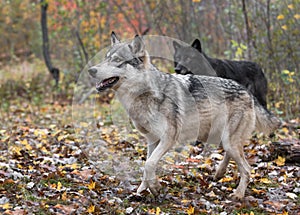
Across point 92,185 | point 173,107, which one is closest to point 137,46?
point 173,107

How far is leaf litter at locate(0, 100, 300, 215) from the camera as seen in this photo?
4598 mm

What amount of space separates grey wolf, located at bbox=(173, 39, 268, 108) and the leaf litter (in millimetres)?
1098

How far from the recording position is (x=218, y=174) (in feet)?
18.9

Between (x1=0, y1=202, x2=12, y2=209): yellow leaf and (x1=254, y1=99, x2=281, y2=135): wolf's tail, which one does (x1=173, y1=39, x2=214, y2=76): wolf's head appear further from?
(x1=0, y1=202, x2=12, y2=209): yellow leaf

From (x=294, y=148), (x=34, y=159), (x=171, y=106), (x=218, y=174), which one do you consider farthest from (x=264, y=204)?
(x=34, y=159)

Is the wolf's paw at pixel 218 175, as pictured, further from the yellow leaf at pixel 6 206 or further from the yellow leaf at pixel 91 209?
the yellow leaf at pixel 6 206

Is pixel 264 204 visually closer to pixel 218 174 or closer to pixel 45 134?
pixel 218 174

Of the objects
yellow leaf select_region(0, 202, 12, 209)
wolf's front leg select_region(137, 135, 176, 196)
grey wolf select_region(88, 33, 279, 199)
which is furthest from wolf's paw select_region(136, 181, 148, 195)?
yellow leaf select_region(0, 202, 12, 209)

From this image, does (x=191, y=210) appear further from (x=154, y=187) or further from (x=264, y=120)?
(x=264, y=120)

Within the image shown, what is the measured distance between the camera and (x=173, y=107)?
4988 millimetres

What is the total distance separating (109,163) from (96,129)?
3054mm

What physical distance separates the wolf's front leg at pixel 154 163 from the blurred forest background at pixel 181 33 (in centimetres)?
418

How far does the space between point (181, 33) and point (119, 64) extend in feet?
27.2

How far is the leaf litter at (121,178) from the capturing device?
460 cm
